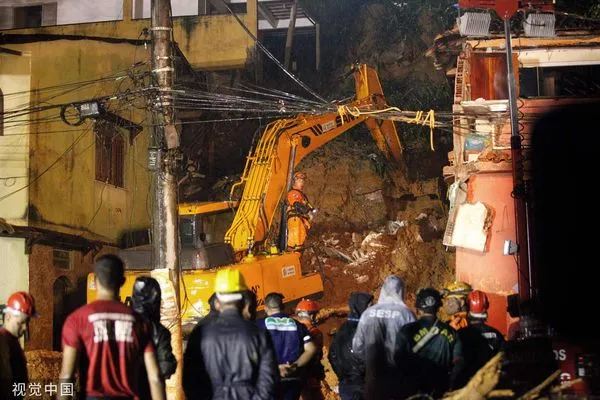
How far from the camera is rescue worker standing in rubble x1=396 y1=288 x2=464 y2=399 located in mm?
7891

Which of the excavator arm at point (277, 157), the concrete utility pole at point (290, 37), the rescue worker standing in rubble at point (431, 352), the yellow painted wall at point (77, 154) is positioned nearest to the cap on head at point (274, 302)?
the rescue worker standing in rubble at point (431, 352)

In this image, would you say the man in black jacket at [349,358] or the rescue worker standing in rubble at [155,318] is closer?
the rescue worker standing in rubble at [155,318]

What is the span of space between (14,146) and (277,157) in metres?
5.89

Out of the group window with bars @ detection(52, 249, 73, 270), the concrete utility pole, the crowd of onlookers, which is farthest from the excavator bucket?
the crowd of onlookers

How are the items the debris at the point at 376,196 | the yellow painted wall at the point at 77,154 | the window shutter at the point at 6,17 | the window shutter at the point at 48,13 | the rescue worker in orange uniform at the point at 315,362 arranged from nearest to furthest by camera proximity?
1. the rescue worker in orange uniform at the point at 315,362
2. the yellow painted wall at the point at 77,154
3. the debris at the point at 376,196
4. the window shutter at the point at 48,13
5. the window shutter at the point at 6,17

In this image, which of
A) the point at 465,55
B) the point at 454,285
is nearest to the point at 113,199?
the point at 465,55

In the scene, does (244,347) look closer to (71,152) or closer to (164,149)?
(164,149)

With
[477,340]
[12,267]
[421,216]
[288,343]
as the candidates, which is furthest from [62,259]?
[477,340]

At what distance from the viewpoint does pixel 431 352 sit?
789 centimetres

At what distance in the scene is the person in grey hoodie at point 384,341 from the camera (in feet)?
26.8

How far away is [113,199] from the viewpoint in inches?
866

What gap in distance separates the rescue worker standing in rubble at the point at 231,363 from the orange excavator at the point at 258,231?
8.41 m

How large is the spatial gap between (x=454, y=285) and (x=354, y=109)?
693cm

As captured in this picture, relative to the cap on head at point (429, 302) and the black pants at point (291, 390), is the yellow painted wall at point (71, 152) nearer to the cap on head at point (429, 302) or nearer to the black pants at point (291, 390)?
the black pants at point (291, 390)
